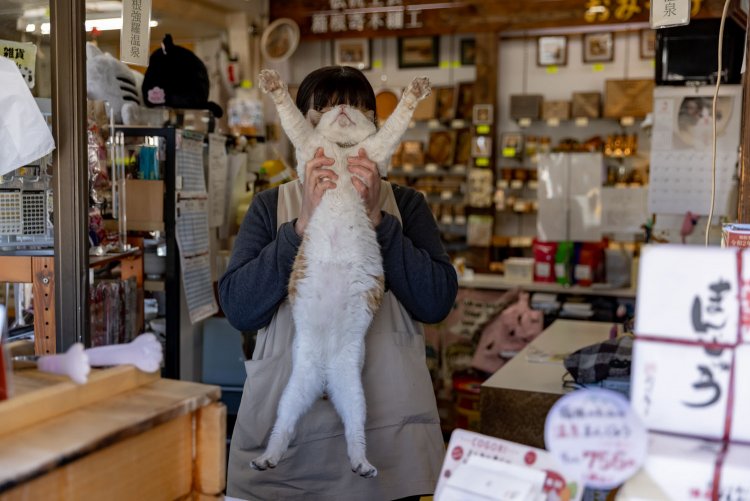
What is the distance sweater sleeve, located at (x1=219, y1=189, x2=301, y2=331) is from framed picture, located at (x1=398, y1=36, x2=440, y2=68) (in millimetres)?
5931

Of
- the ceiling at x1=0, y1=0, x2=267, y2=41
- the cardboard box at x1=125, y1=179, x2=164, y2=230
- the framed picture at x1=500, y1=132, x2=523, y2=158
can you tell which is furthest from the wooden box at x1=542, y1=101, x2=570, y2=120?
the cardboard box at x1=125, y1=179, x2=164, y2=230

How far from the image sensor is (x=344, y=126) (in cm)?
148

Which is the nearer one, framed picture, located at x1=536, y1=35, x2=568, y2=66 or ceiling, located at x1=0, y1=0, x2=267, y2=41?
ceiling, located at x1=0, y1=0, x2=267, y2=41

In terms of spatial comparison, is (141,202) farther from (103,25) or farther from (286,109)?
Result: (286,109)

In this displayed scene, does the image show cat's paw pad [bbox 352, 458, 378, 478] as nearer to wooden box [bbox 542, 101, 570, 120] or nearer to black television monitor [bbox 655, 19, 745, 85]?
black television monitor [bbox 655, 19, 745, 85]

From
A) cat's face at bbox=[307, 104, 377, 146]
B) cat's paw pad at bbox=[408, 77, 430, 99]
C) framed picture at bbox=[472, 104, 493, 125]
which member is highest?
framed picture at bbox=[472, 104, 493, 125]

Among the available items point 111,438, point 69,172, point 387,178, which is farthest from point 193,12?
point 111,438

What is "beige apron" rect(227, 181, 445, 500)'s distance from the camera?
1.61 m

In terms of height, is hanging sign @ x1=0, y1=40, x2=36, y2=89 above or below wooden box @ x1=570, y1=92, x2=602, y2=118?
below

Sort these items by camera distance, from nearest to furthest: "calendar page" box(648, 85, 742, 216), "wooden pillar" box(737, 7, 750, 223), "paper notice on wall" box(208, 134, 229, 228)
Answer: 1. "wooden pillar" box(737, 7, 750, 223)
2. "calendar page" box(648, 85, 742, 216)
3. "paper notice on wall" box(208, 134, 229, 228)

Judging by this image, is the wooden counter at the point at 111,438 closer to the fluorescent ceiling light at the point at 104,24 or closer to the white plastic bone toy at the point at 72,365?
the white plastic bone toy at the point at 72,365

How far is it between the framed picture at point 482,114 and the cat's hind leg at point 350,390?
5687 mm

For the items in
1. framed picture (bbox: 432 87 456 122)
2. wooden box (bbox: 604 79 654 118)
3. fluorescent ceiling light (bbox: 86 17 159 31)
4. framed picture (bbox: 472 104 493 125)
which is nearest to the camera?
fluorescent ceiling light (bbox: 86 17 159 31)

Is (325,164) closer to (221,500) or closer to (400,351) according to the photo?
(400,351)
